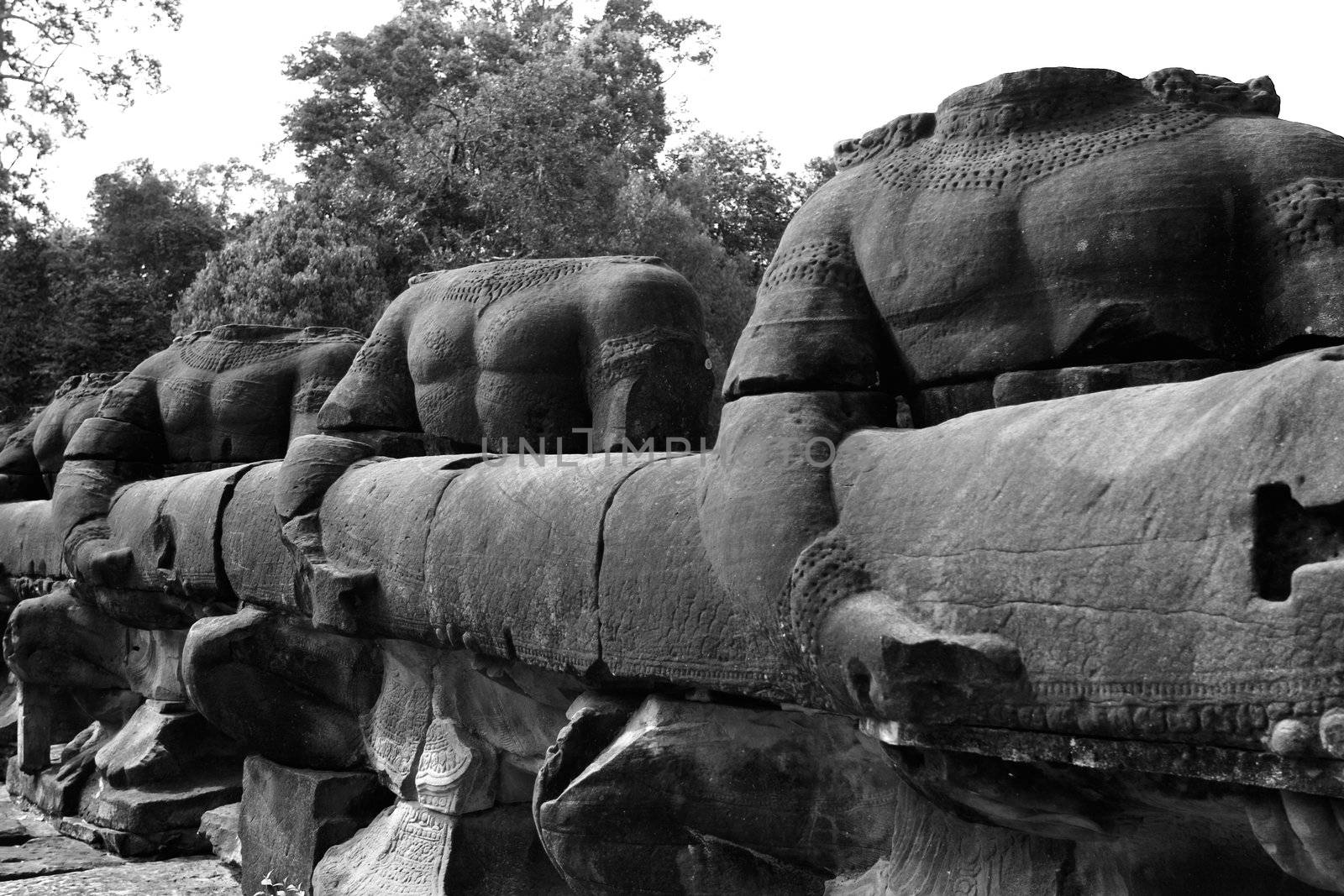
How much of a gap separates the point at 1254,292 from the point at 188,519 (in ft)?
12.7

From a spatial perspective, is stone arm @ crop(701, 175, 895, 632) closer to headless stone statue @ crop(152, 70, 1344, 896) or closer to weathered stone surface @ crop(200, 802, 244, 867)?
headless stone statue @ crop(152, 70, 1344, 896)

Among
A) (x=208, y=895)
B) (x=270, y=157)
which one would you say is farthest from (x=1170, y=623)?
(x=270, y=157)

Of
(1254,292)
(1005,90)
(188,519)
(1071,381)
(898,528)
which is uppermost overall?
(1005,90)

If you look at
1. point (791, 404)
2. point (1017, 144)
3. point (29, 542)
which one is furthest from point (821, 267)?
point (29, 542)

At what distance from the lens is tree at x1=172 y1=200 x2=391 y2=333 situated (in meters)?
13.1

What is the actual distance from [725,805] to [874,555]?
2.65ft

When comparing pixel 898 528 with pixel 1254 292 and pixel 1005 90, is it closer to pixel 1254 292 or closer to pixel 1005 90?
pixel 1254 292

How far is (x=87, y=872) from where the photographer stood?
495 centimetres

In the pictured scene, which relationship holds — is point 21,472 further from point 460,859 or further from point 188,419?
point 460,859

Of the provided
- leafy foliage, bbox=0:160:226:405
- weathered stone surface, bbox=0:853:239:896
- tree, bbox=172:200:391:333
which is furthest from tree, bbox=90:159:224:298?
weathered stone surface, bbox=0:853:239:896

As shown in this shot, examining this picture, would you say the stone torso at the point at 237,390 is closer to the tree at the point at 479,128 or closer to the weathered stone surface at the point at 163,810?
the weathered stone surface at the point at 163,810

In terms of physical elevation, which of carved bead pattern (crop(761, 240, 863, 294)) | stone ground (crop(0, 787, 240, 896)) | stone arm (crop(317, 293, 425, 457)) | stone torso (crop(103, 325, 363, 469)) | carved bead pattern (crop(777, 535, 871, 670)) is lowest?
stone ground (crop(0, 787, 240, 896))

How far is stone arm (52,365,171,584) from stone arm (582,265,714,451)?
9.30ft

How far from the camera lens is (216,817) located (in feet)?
16.4
